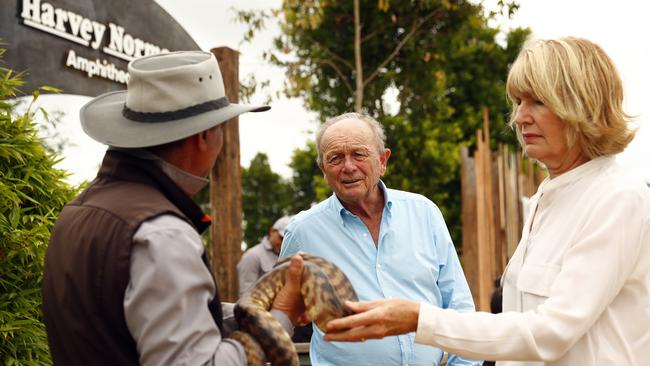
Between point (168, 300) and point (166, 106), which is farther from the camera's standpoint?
point (166, 106)

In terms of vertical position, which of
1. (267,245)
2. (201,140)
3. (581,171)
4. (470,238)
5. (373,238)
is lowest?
(470,238)

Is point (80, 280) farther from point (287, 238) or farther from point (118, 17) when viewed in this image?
point (118, 17)

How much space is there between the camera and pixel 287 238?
14.6 ft

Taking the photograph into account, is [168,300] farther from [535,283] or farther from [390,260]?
[390,260]

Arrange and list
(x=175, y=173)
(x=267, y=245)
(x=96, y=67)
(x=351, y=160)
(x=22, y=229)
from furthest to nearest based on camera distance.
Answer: (x=267, y=245), (x=96, y=67), (x=351, y=160), (x=22, y=229), (x=175, y=173)

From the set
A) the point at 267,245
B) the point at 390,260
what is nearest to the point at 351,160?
the point at 390,260

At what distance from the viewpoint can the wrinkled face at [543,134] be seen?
3006mm

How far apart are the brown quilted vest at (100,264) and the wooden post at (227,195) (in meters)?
4.71

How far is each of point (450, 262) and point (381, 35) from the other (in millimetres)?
19170

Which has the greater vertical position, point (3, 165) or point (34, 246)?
point (3, 165)

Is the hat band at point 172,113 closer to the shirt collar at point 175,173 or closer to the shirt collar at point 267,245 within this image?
the shirt collar at point 175,173

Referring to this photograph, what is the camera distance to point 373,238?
4.43 meters

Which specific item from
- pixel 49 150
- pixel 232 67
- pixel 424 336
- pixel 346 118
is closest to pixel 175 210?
pixel 424 336

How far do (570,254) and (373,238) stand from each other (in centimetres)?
171
